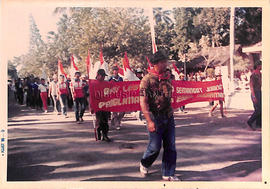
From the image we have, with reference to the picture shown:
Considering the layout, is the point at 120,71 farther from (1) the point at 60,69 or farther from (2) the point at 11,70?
(2) the point at 11,70

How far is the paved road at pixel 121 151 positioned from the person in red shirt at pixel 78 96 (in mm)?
206

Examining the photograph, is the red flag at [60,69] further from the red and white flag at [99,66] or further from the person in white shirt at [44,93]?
the red and white flag at [99,66]

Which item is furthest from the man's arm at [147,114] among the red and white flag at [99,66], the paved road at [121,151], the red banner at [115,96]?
the red and white flag at [99,66]

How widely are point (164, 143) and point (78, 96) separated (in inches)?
133

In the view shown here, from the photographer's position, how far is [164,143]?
3793 millimetres

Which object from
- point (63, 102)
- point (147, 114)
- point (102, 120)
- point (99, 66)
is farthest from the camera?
point (63, 102)

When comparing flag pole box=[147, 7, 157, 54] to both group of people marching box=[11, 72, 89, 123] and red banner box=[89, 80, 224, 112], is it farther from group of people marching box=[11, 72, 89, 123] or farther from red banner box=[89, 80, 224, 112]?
group of people marching box=[11, 72, 89, 123]

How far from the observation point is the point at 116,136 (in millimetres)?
5387

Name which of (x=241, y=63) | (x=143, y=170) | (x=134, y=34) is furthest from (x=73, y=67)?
(x=241, y=63)

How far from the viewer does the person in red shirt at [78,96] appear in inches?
230

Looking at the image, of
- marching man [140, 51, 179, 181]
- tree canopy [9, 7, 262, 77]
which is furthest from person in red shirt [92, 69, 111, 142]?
marching man [140, 51, 179, 181]

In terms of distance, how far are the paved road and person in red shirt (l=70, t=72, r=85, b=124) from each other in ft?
0.68

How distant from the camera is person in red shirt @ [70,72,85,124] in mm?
5852

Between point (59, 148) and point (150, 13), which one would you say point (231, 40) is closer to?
point (150, 13)
